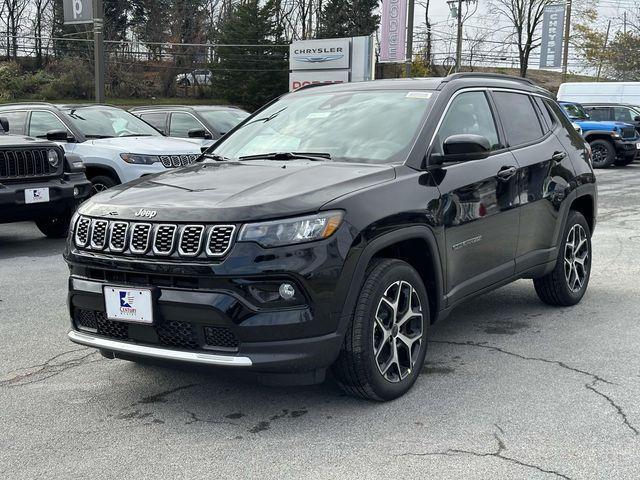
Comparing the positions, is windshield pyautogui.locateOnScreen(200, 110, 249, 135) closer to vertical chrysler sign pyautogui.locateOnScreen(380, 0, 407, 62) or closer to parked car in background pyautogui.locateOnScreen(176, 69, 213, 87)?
vertical chrysler sign pyautogui.locateOnScreen(380, 0, 407, 62)

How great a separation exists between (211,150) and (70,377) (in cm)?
178

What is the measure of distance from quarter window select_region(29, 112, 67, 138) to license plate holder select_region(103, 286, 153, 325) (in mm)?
A: 7581

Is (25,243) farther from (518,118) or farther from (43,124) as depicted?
(518,118)

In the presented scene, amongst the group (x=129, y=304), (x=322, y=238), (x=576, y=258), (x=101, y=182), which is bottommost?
(x=576, y=258)

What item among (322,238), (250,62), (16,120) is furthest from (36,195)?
(250,62)

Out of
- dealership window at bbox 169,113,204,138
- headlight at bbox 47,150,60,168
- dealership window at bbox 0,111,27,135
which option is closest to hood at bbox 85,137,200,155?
dealership window at bbox 0,111,27,135

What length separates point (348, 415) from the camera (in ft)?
12.5

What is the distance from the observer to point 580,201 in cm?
618

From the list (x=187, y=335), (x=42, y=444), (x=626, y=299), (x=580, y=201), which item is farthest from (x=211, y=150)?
(x=626, y=299)

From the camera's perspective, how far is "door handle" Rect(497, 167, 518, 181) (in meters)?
4.91

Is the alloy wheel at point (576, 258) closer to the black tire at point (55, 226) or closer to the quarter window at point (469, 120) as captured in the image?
the quarter window at point (469, 120)

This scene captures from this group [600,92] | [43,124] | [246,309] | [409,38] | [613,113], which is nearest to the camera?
[246,309]

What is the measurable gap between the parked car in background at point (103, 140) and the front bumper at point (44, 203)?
3.49 feet

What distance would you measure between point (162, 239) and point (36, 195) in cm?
546
